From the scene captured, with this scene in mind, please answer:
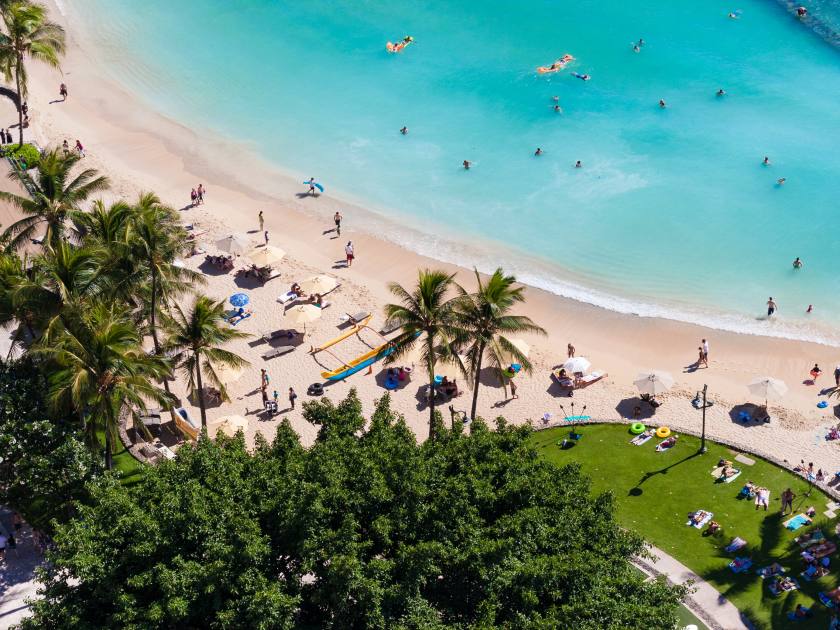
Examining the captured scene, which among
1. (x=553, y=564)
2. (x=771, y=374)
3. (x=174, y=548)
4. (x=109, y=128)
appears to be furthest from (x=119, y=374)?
(x=109, y=128)

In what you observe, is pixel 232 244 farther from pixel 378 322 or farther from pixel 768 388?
pixel 768 388

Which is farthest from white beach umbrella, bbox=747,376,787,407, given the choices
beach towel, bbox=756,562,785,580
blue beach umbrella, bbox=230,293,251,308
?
blue beach umbrella, bbox=230,293,251,308

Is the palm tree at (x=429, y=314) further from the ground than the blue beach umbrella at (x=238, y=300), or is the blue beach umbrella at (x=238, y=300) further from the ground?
the palm tree at (x=429, y=314)

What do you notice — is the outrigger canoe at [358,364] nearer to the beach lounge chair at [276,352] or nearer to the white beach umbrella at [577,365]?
the beach lounge chair at [276,352]

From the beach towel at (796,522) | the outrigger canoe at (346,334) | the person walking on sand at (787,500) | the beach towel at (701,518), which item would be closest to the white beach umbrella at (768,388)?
the person walking on sand at (787,500)

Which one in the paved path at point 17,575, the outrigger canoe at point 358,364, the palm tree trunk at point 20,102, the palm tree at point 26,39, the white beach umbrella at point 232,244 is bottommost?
the paved path at point 17,575

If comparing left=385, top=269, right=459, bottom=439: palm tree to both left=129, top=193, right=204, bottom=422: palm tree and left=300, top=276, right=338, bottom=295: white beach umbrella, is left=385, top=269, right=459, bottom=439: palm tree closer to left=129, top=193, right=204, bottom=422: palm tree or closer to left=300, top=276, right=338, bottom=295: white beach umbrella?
left=129, top=193, right=204, bottom=422: palm tree

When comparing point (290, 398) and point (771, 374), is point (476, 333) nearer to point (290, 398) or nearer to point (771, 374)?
point (290, 398)
